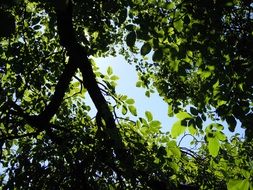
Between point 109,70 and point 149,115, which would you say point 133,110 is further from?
point 109,70

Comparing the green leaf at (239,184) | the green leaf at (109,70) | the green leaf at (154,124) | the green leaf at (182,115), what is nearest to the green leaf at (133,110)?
the green leaf at (154,124)

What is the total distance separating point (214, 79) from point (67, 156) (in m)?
2.95

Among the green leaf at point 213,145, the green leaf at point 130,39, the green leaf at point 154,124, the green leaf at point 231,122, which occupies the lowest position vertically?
the green leaf at point 213,145

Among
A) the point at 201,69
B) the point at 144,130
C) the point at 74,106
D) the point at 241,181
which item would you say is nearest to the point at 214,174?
the point at 201,69

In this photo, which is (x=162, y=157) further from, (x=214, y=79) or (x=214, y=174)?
(x=214, y=174)

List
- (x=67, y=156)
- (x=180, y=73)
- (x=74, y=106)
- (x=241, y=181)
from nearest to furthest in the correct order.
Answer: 1. (x=241, y=181)
2. (x=180, y=73)
3. (x=67, y=156)
4. (x=74, y=106)

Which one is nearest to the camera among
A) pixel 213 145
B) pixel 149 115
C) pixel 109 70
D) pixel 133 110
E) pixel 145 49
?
pixel 145 49

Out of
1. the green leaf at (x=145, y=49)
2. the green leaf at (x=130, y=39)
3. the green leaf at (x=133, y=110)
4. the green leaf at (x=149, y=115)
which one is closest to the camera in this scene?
the green leaf at (x=130, y=39)

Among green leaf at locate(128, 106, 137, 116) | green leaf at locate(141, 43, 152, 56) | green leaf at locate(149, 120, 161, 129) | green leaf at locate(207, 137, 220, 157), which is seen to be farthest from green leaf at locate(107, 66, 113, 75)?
green leaf at locate(207, 137, 220, 157)

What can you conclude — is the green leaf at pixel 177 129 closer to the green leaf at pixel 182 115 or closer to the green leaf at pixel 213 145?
the green leaf at pixel 182 115

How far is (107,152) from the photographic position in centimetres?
600

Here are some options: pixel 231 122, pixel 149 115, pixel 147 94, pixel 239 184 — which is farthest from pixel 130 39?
pixel 147 94

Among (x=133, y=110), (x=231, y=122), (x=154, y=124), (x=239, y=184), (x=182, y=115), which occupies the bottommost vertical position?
(x=239, y=184)

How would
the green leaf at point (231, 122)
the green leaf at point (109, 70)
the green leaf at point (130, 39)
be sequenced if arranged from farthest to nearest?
the green leaf at point (109, 70)
the green leaf at point (231, 122)
the green leaf at point (130, 39)
